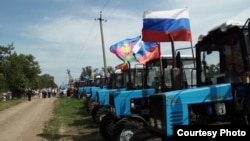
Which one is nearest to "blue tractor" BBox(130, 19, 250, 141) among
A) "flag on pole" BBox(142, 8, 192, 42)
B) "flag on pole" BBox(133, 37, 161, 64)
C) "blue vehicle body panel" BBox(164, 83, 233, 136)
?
"blue vehicle body panel" BBox(164, 83, 233, 136)

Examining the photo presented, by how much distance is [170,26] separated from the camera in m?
8.89

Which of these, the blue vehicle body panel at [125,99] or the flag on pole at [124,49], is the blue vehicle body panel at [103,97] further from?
the blue vehicle body panel at [125,99]

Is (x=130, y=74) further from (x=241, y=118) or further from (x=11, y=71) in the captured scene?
(x=11, y=71)

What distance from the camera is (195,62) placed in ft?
23.9

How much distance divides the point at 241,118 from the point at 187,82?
6.74 ft

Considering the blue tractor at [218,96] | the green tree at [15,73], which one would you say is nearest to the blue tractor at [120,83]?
the blue tractor at [218,96]

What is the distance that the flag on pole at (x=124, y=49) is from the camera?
53.0 ft

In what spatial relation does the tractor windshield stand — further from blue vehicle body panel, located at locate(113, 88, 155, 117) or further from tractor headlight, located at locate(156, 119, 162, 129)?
blue vehicle body panel, located at locate(113, 88, 155, 117)

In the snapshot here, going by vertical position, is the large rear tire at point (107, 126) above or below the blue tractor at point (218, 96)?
below

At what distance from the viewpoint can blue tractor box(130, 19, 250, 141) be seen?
6.16 metres

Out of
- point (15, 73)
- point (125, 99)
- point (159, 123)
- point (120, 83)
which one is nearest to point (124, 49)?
point (120, 83)

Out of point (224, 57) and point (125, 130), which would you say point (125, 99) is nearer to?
point (125, 130)

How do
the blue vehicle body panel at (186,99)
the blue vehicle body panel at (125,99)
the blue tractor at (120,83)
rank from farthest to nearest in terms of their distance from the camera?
the blue tractor at (120,83) → the blue vehicle body panel at (125,99) → the blue vehicle body panel at (186,99)

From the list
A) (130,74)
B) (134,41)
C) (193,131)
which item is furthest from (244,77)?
(134,41)
